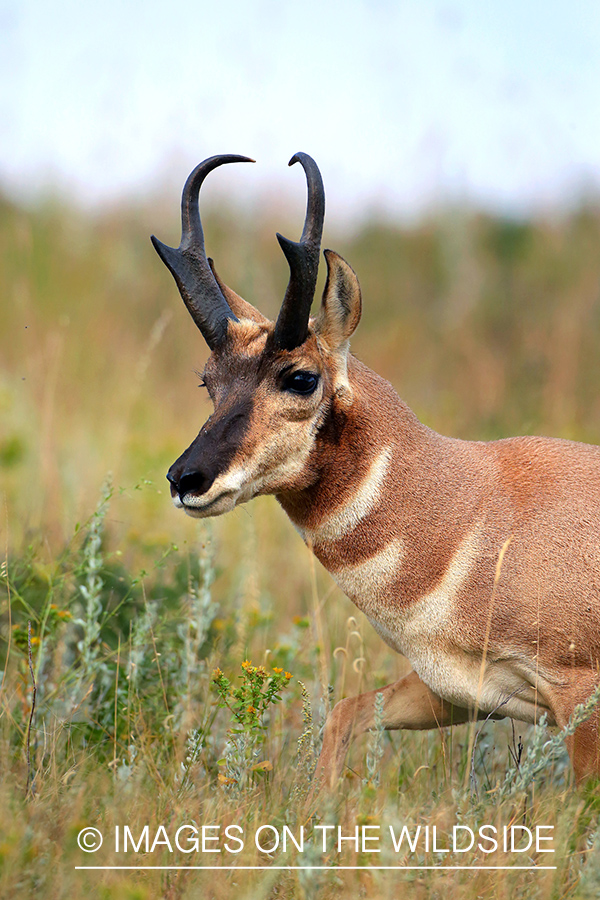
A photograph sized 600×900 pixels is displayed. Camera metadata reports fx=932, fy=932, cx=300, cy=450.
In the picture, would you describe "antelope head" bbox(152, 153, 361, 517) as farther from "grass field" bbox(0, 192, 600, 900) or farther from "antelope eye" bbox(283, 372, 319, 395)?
"grass field" bbox(0, 192, 600, 900)

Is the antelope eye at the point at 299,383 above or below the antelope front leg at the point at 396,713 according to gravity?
above

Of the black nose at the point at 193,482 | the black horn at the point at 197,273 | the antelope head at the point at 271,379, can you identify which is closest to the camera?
the black nose at the point at 193,482

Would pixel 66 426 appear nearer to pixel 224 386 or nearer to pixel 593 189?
pixel 224 386

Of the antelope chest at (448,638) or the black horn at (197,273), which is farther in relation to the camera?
the black horn at (197,273)

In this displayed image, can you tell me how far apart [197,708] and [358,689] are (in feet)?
2.93

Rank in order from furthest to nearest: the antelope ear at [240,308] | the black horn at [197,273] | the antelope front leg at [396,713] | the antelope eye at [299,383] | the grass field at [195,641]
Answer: the antelope ear at [240,308] → the antelope front leg at [396,713] → the black horn at [197,273] → the antelope eye at [299,383] → the grass field at [195,641]

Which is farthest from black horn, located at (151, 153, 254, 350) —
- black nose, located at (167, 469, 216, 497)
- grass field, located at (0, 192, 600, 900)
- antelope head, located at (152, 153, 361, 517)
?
grass field, located at (0, 192, 600, 900)

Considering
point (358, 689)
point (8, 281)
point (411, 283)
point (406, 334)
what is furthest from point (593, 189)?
point (358, 689)

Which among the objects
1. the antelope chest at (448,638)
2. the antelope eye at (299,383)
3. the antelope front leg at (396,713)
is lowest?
the antelope front leg at (396,713)

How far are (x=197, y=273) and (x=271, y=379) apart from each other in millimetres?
711

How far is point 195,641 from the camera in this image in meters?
5.25

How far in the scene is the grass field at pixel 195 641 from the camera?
343cm

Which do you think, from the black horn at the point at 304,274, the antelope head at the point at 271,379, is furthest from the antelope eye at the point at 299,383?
the black horn at the point at 304,274

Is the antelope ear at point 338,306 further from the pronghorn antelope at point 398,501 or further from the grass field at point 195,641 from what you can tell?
the grass field at point 195,641
